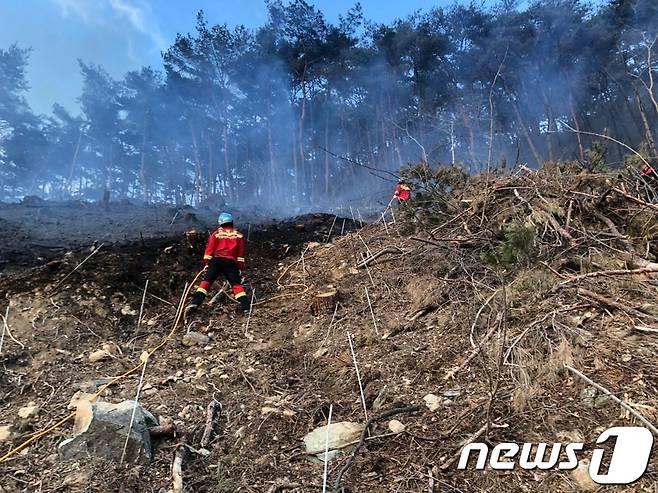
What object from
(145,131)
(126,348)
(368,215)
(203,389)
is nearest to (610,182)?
(203,389)

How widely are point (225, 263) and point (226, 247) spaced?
243mm

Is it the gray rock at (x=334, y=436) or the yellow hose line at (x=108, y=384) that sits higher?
the yellow hose line at (x=108, y=384)

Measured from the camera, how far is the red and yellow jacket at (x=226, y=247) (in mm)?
6391

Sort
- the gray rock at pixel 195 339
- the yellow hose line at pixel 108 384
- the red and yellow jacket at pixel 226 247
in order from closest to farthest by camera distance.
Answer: the yellow hose line at pixel 108 384
the gray rock at pixel 195 339
the red and yellow jacket at pixel 226 247

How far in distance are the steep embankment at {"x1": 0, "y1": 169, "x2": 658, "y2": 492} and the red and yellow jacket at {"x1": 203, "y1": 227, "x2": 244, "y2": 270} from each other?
2.39 ft

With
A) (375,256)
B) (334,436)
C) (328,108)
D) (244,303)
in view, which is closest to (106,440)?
(334,436)

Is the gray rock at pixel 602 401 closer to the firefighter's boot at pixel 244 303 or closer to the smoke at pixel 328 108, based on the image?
the firefighter's boot at pixel 244 303

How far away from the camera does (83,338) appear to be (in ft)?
17.4

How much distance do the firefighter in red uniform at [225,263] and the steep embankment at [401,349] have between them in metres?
0.33

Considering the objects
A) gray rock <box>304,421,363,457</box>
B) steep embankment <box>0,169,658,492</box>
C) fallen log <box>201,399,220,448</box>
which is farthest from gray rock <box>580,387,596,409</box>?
fallen log <box>201,399,220,448</box>

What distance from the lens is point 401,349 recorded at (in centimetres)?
436

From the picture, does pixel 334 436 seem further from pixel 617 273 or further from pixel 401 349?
pixel 617 273

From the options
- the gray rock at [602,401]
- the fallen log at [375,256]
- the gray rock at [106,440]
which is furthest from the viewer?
the fallen log at [375,256]

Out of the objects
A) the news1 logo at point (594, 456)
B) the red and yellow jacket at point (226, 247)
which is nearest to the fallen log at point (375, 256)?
the red and yellow jacket at point (226, 247)
